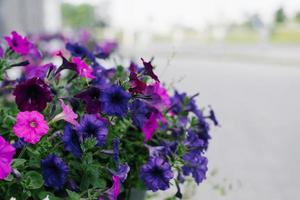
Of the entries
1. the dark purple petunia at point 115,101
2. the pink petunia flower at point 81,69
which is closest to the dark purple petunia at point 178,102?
the pink petunia flower at point 81,69

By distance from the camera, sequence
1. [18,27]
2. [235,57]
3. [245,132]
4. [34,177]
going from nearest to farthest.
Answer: [34,177] < [245,132] < [18,27] < [235,57]

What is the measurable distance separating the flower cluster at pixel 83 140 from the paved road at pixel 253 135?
45 cm

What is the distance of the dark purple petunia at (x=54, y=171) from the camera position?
139 cm

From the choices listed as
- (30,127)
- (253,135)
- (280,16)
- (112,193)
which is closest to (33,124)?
(30,127)

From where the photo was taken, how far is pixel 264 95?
852cm

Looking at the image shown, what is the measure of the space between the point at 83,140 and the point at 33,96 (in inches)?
7.1

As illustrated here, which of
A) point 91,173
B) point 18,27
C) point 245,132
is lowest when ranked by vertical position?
point 18,27

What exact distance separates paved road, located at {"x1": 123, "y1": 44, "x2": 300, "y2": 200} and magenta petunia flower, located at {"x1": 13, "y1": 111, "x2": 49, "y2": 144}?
2.58ft

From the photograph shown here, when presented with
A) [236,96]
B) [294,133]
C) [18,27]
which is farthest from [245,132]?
[18,27]

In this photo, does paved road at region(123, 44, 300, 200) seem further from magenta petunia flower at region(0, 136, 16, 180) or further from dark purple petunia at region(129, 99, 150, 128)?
magenta petunia flower at region(0, 136, 16, 180)

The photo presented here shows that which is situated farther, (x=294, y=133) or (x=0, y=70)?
(x=294, y=133)

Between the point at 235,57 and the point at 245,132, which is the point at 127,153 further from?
the point at 235,57

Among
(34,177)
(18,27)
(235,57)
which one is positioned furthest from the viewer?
(235,57)

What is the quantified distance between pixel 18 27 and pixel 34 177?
892 cm
